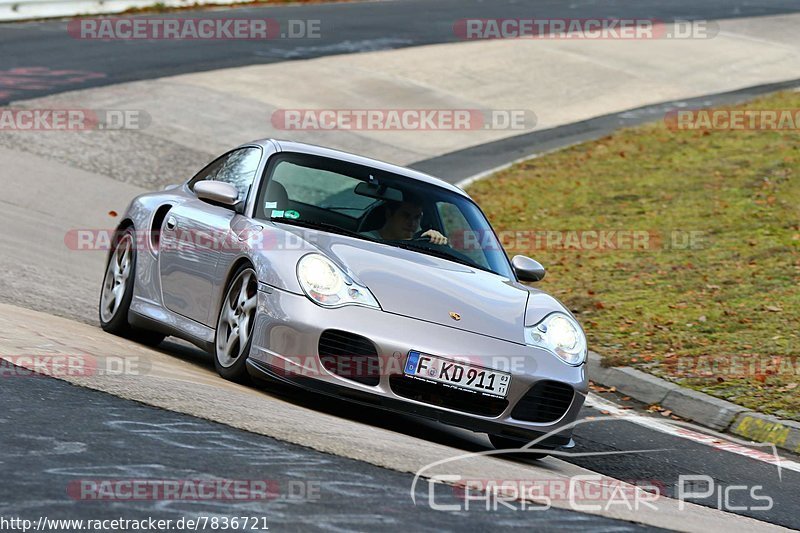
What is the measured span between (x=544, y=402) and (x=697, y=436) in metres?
1.95

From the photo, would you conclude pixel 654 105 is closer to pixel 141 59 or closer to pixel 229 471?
pixel 141 59

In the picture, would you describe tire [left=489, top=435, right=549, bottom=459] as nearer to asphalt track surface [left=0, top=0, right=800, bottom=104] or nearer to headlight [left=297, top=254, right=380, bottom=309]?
headlight [left=297, top=254, right=380, bottom=309]

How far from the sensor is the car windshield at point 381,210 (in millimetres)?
7887

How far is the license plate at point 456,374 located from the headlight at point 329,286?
384 millimetres

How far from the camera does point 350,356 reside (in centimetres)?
673

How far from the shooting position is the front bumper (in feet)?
22.0

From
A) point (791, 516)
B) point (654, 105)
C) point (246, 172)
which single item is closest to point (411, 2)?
point (654, 105)

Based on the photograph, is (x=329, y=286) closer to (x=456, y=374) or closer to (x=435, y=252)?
(x=456, y=374)

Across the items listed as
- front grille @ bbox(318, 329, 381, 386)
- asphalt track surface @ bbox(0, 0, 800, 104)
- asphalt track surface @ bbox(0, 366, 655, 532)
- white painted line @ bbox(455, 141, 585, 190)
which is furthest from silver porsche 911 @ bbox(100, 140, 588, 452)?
asphalt track surface @ bbox(0, 0, 800, 104)

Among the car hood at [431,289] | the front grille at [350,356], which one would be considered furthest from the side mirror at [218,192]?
the front grille at [350,356]

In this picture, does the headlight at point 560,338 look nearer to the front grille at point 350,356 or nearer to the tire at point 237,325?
the front grille at point 350,356

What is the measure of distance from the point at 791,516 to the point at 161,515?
3439 millimetres

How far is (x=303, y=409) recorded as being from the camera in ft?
22.7

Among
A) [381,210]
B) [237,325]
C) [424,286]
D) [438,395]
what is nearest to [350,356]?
[438,395]
